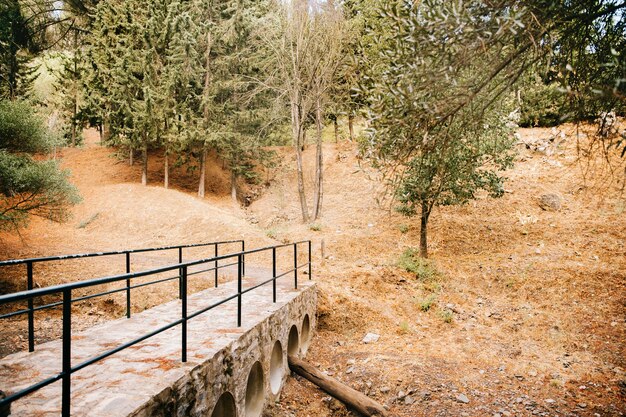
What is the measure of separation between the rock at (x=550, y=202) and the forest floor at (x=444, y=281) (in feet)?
0.65

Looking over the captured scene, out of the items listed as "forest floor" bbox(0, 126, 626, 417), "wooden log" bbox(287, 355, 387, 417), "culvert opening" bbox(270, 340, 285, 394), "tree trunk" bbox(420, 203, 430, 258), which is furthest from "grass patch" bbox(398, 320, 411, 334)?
"tree trunk" bbox(420, 203, 430, 258)

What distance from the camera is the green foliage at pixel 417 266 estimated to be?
11.5 meters

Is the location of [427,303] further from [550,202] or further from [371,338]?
[550,202]

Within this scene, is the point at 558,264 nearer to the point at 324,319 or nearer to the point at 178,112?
the point at 324,319

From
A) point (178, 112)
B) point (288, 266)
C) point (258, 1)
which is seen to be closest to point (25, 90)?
point (178, 112)

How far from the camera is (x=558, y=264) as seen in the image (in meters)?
11.0

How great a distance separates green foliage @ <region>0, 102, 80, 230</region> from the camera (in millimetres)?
10555

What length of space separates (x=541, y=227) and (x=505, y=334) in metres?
6.87

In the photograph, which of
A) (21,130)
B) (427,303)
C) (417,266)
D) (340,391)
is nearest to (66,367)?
(340,391)

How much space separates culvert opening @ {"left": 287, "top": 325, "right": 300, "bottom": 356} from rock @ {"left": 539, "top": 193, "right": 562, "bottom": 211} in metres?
12.8

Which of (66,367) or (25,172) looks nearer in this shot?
(66,367)

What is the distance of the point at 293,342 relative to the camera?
743cm

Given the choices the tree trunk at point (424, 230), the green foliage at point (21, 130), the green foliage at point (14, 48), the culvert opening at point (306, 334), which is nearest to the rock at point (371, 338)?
the culvert opening at point (306, 334)

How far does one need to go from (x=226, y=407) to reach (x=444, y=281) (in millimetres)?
8469
